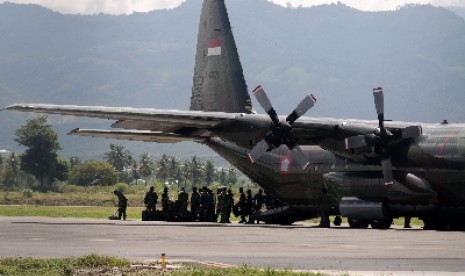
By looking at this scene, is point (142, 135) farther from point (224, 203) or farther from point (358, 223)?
point (358, 223)

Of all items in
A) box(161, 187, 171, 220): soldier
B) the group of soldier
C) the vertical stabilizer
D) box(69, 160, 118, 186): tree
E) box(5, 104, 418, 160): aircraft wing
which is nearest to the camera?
box(5, 104, 418, 160): aircraft wing

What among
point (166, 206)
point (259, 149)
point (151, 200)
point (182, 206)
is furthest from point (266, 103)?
point (151, 200)

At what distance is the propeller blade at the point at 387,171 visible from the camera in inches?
1383

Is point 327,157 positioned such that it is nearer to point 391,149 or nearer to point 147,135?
point 391,149

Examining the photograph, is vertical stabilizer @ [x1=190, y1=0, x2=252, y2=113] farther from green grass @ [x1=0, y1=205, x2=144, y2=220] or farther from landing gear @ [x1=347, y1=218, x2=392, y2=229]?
green grass @ [x1=0, y1=205, x2=144, y2=220]

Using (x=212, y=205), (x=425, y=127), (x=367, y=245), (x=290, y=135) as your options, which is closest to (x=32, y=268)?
(x=367, y=245)

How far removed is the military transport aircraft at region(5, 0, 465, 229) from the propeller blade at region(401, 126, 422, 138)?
0.04 metres

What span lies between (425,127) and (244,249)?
15496 mm

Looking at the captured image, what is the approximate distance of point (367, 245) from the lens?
24.7 metres

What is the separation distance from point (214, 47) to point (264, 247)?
21.5 metres

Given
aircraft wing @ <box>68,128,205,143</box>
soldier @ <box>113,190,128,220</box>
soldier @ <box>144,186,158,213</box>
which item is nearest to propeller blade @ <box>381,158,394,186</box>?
aircraft wing @ <box>68,128,205,143</box>

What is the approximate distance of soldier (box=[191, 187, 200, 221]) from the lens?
44.2m

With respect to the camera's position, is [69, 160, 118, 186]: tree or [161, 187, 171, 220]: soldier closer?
[161, 187, 171, 220]: soldier

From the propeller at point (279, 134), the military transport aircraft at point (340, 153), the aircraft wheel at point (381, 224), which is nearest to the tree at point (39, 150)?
the military transport aircraft at point (340, 153)
